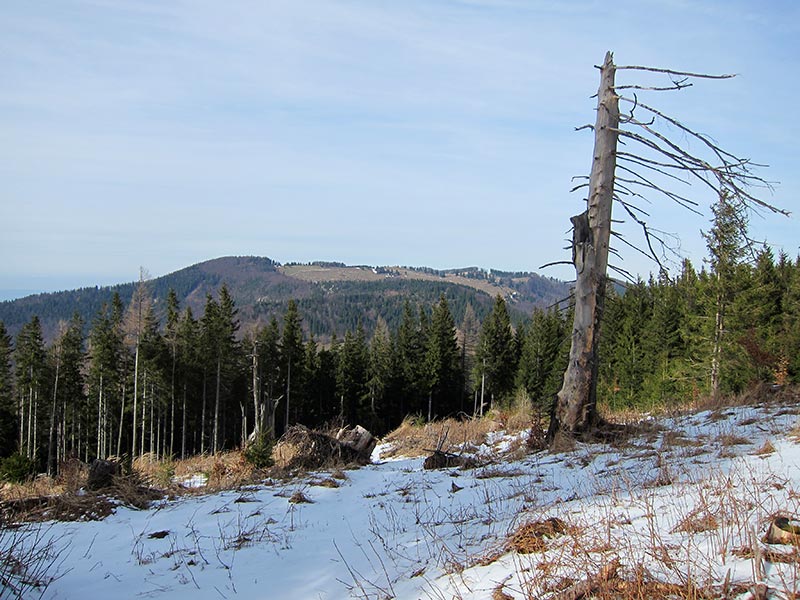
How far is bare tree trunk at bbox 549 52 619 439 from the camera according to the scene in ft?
26.7

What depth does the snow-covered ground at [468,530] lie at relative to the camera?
120 inches

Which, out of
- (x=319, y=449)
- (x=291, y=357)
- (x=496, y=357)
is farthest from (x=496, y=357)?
(x=319, y=449)

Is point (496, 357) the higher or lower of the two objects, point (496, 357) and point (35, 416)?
the higher

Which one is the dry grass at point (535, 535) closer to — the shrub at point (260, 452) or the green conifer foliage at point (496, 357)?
the shrub at point (260, 452)

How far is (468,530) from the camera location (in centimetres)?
445

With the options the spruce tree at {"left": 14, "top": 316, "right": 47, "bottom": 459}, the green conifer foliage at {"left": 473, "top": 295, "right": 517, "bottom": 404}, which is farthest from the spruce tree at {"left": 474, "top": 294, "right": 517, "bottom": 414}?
the spruce tree at {"left": 14, "top": 316, "right": 47, "bottom": 459}

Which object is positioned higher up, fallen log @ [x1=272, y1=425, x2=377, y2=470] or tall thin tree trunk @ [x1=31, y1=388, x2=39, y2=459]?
fallen log @ [x1=272, y1=425, x2=377, y2=470]

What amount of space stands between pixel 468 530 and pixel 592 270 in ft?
16.3

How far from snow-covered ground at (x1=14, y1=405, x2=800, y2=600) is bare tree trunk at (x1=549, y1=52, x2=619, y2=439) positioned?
2.54ft

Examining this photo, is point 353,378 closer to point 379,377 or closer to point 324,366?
point 379,377

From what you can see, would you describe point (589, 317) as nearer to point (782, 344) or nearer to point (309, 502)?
point (309, 502)

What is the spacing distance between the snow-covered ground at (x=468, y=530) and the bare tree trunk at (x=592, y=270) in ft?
2.54

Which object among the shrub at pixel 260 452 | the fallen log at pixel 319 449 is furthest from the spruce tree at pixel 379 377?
the shrub at pixel 260 452

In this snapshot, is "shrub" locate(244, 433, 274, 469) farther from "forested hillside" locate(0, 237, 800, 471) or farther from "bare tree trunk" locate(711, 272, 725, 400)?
"bare tree trunk" locate(711, 272, 725, 400)
